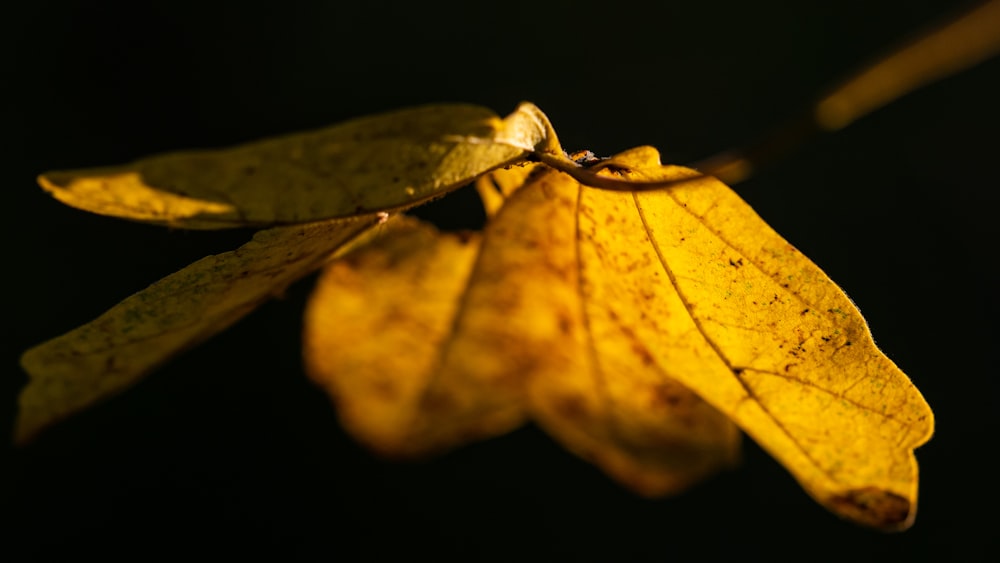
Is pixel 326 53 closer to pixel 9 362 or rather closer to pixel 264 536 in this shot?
pixel 9 362

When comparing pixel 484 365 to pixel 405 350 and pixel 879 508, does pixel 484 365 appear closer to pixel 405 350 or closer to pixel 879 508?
pixel 405 350

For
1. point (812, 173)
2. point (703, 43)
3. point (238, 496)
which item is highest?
point (703, 43)

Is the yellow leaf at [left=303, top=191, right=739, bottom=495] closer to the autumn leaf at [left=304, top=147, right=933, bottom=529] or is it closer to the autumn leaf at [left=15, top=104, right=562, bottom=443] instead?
the autumn leaf at [left=304, top=147, right=933, bottom=529]

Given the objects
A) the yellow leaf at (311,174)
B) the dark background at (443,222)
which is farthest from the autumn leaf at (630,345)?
the dark background at (443,222)

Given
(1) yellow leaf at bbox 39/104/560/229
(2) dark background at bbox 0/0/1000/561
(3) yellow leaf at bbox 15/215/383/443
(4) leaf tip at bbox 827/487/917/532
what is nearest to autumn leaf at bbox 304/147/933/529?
(4) leaf tip at bbox 827/487/917/532

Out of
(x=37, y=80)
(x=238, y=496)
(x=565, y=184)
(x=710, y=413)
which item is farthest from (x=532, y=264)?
(x=37, y=80)
